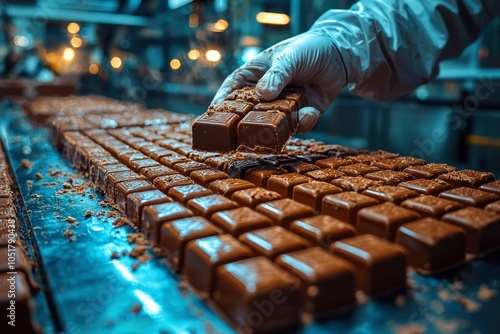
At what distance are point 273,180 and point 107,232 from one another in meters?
0.81

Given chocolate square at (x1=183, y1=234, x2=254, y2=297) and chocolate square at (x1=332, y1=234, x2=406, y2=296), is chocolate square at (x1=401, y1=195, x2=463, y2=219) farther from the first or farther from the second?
chocolate square at (x1=183, y1=234, x2=254, y2=297)

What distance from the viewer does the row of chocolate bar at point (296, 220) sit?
1.23 metres

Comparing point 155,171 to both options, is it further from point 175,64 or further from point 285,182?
point 175,64

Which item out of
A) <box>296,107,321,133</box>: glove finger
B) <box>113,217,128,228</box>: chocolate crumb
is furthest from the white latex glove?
<box>113,217,128,228</box>: chocolate crumb

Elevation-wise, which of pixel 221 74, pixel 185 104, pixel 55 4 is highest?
pixel 55 4

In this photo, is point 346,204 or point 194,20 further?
point 194,20

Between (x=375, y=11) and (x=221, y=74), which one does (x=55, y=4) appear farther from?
(x=375, y=11)

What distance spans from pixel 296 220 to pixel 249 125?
694 mm

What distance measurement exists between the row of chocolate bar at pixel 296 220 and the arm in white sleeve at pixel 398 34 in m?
0.72

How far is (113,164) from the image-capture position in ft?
8.29

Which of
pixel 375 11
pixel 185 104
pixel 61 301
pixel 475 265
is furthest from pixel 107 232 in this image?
pixel 185 104

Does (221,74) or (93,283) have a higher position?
(221,74)

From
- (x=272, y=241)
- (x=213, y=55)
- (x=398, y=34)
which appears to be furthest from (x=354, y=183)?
(x=213, y=55)

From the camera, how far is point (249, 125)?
2.20m
